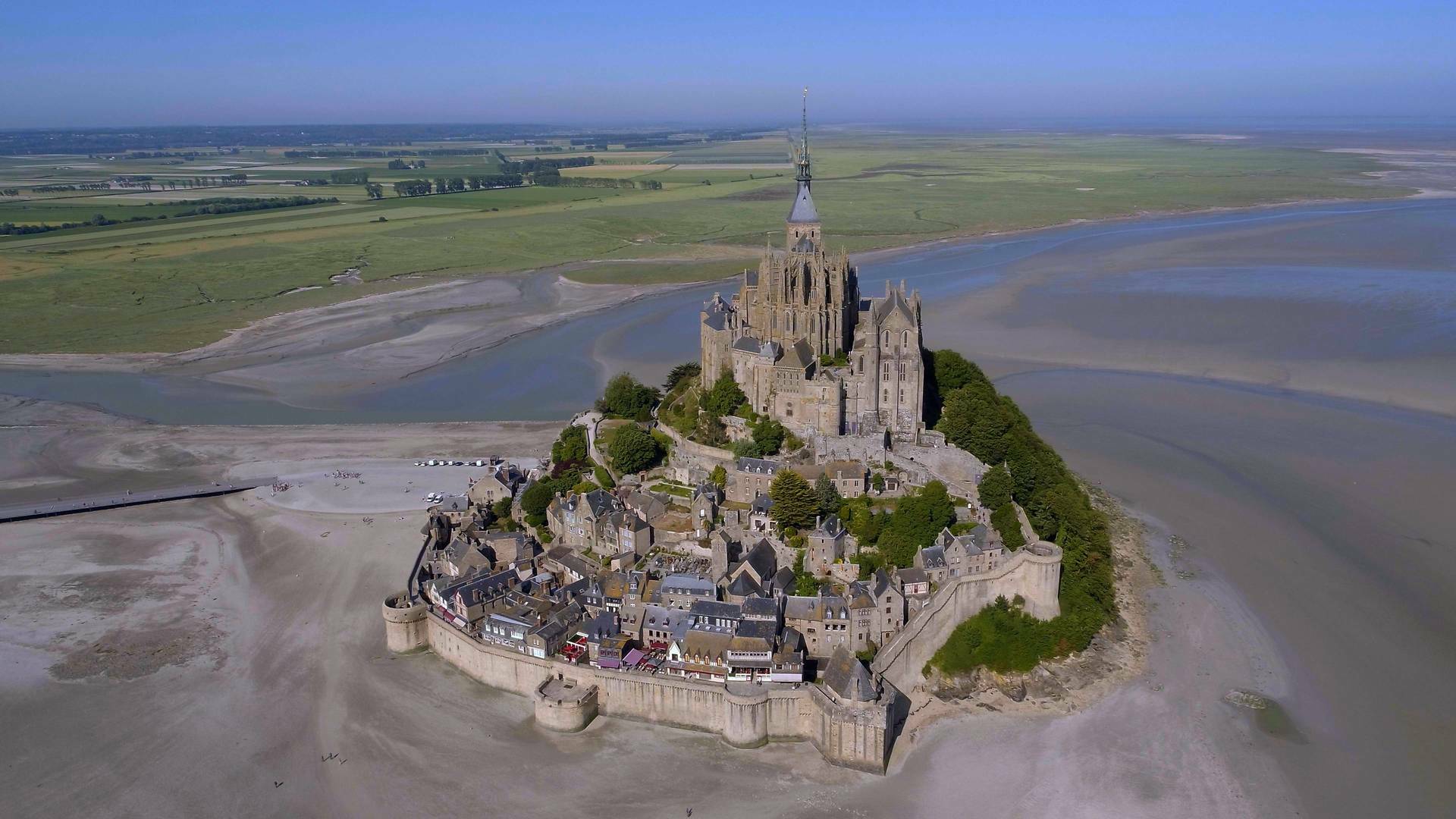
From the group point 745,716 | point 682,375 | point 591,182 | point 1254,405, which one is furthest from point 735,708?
point 591,182

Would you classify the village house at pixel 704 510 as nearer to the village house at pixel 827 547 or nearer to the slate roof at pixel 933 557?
the village house at pixel 827 547

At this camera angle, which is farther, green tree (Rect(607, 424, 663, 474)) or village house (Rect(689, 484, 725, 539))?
green tree (Rect(607, 424, 663, 474))

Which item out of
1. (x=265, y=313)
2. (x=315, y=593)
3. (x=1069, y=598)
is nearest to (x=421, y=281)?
(x=265, y=313)

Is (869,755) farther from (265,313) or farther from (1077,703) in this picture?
(265,313)

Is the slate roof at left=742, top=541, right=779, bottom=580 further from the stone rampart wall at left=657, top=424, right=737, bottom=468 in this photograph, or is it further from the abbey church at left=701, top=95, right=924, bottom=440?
the abbey church at left=701, top=95, right=924, bottom=440

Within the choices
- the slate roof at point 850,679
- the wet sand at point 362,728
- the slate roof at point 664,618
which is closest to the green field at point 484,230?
the wet sand at point 362,728

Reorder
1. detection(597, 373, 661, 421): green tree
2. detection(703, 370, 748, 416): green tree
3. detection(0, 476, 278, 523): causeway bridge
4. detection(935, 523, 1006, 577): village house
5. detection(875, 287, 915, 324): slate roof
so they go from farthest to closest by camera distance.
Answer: detection(597, 373, 661, 421): green tree
detection(0, 476, 278, 523): causeway bridge
detection(703, 370, 748, 416): green tree
detection(875, 287, 915, 324): slate roof
detection(935, 523, 1006, 577): village house

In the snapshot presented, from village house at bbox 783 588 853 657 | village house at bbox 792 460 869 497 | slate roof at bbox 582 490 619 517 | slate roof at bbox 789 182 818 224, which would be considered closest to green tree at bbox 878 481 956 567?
village house at bbox 792 460 869 497

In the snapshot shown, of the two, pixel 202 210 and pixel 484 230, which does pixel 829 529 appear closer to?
pixel 484 230
